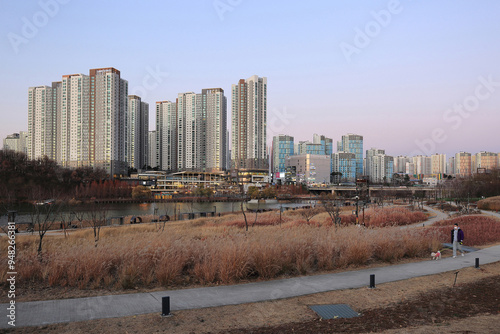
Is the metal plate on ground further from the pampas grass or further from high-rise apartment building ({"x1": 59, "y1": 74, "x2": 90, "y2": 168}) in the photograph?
high-rise apartment building ({"x1": 59, "y1": 74, "x2": 90, "y2": 168})

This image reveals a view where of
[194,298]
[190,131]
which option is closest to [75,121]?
[190,131]

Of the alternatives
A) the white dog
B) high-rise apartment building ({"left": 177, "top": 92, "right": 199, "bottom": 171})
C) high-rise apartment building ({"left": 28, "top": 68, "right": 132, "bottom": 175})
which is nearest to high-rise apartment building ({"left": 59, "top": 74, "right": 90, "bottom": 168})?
high-rise apartment building ({"left": 28, "top": 68, "right": 132, "bottom": 175})

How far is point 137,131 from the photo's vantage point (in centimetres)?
18612

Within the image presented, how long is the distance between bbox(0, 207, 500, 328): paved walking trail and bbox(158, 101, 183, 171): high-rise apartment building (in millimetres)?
186942

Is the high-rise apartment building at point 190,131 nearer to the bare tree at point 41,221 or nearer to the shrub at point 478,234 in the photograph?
the bare tree at point 41,221

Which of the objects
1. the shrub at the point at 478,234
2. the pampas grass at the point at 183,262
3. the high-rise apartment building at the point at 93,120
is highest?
the high-rise apartment building at the point at 93,120

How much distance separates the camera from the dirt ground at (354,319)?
249 inches

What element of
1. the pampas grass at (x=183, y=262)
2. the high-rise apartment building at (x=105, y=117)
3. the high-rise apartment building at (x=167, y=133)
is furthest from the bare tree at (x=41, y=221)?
the high-rise apartment building at (x=167, y=133)

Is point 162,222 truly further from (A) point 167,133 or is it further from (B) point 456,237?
(A) point 167,133

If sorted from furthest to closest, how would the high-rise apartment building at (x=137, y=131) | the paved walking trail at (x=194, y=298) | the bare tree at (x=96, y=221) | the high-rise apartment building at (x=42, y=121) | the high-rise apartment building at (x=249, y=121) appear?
the high-rise apartment building at (x=137, y=131) < the high-rise apartment building at (x=249, y=121) < the high-rise apartment building at (x=42, y=121) < the bare tree at (x=96, y=221) < the paved walking trail at (x=194, y=298)

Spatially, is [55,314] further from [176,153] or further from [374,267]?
[176,153]

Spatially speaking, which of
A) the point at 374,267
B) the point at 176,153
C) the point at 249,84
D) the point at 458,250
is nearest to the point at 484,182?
the point at 458,250

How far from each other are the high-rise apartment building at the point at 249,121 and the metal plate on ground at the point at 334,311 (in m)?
167

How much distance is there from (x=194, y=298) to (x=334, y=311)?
3.17m
